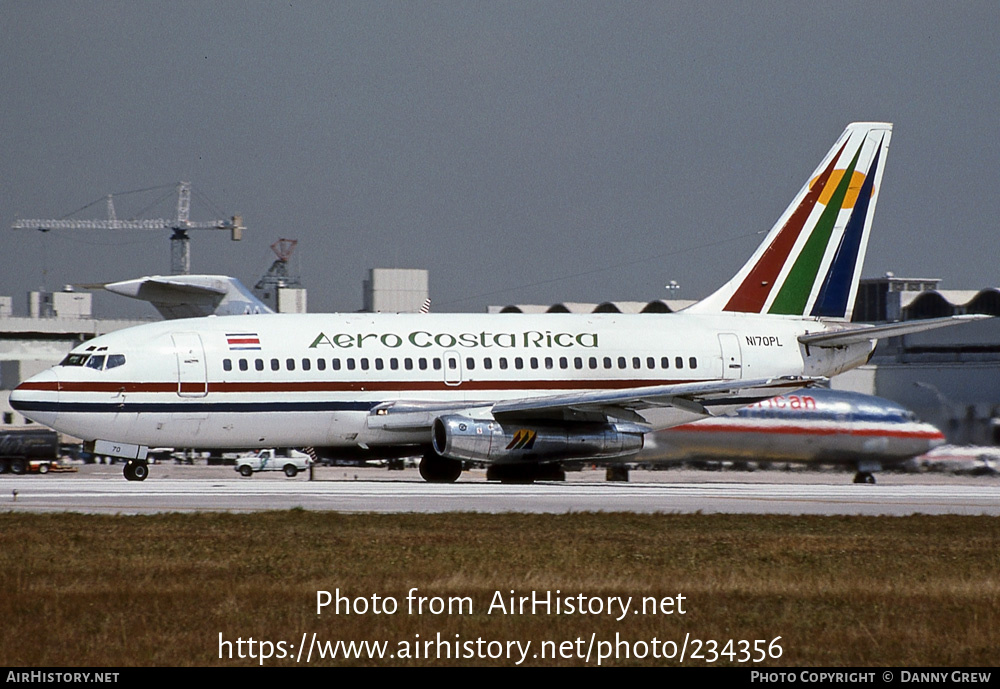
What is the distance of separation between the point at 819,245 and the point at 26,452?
44.2m

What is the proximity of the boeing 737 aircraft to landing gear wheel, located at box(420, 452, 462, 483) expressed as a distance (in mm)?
7982

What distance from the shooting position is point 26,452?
229 ft

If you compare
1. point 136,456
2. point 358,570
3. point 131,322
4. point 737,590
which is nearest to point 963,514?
point 737,590

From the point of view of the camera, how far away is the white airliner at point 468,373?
3397cm

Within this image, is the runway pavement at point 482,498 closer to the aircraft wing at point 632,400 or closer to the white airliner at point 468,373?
the white airliner at point 468,373

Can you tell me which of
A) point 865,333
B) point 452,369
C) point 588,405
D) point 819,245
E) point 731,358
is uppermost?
point 819,245

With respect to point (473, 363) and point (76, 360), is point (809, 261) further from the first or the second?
point (76, 360)

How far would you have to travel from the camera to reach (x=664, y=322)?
130 ft

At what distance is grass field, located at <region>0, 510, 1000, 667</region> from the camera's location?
11742mm

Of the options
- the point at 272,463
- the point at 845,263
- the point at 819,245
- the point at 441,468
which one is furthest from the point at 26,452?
the point at 845,263

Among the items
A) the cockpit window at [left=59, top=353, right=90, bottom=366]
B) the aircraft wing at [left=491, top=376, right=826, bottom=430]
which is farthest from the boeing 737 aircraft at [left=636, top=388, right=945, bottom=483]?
the cockpit window at [left=59, top=353, right=90, bottom=366]

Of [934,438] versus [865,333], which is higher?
[865,333]

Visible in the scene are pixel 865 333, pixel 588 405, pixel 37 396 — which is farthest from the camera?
pixel 865 333

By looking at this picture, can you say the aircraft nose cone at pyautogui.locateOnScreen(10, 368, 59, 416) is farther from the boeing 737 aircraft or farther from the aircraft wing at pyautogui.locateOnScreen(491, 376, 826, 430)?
the boeing 737 aircraft
